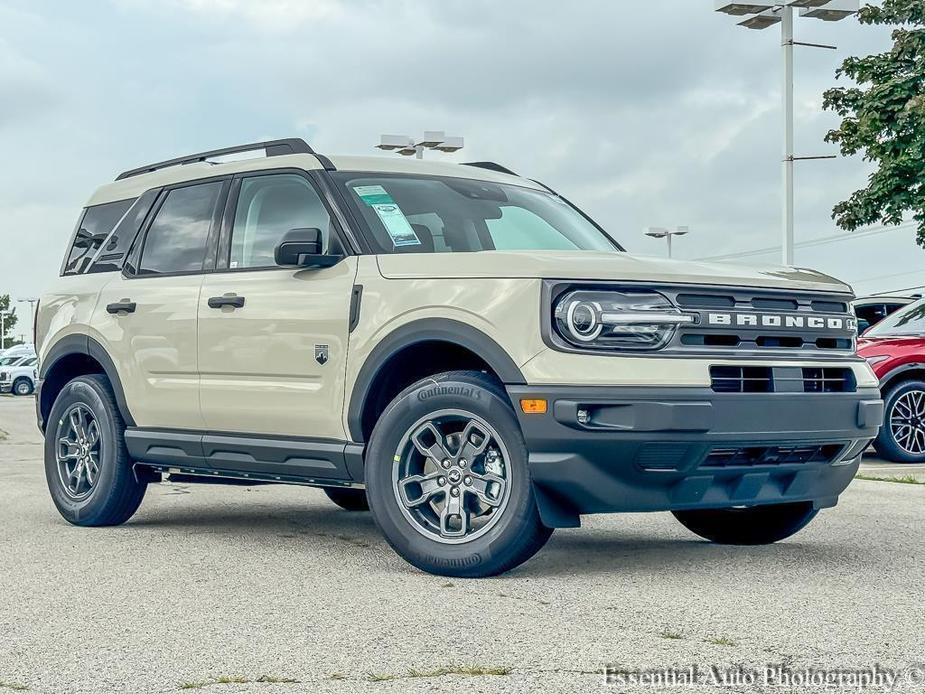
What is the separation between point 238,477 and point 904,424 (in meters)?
8.20

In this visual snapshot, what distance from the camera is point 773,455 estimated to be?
586 centimetres

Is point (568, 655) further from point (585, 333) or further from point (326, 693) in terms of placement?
point (585, 333)

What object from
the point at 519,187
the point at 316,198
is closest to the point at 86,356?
the point at 316,198

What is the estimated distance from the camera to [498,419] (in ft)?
18.7

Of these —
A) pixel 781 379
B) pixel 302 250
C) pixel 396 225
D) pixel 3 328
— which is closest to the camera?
pixel 781 379

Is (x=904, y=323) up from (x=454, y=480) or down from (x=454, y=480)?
up

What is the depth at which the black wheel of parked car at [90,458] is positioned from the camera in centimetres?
780

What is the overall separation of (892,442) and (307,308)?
831 centimetres

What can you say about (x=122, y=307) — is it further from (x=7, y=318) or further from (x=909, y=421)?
(x=7, y=318)

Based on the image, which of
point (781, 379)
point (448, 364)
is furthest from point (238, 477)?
point (781, 379)

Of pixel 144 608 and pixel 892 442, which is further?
pixel 892 442

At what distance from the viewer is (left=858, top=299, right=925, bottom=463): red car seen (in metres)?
13.2

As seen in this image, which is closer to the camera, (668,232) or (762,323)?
(762,323)

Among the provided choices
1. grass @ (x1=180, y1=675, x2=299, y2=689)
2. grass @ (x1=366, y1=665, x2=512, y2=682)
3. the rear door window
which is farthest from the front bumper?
the rear door window
